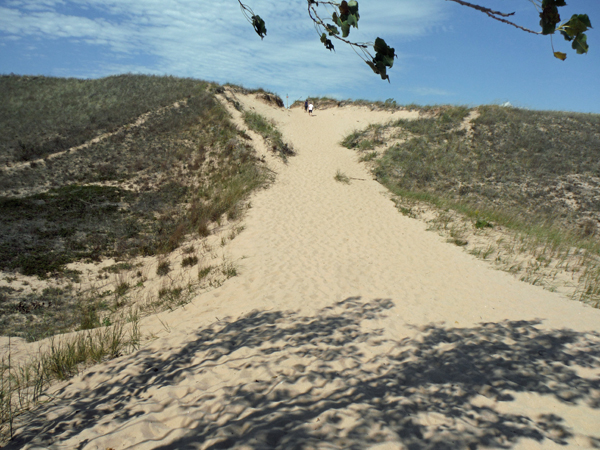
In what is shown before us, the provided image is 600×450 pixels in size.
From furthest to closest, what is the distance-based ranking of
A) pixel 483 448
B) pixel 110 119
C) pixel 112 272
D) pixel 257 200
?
pixel 110 119 < pixel 257 200 < pixel 112 272 < pixel 483 448

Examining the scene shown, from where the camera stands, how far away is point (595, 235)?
1405 centimetres

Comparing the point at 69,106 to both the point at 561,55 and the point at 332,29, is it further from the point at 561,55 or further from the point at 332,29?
the point at 561,55

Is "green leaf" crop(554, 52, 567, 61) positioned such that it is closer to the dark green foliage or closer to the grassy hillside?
the grassy hillside

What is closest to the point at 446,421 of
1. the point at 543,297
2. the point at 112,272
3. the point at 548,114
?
the point at 543,297

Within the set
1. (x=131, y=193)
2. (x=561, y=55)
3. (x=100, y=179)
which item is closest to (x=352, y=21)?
(x=561, y=55)

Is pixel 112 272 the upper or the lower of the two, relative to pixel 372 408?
lower

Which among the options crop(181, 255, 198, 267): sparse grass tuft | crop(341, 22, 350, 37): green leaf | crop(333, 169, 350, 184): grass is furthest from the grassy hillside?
crop(341, 22, 350, 37): green leaf

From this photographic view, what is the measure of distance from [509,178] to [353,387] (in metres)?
19.2

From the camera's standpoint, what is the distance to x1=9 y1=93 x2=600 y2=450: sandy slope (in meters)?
3.08

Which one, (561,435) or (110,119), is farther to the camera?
(110,119)

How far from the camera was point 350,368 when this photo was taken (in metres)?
4.41

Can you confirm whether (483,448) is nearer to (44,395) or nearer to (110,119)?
(44,395)

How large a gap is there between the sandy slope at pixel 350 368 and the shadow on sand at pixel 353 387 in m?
0.02

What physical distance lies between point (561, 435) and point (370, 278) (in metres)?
5.06
